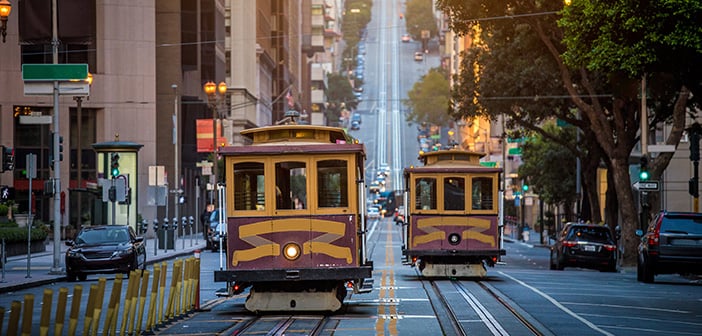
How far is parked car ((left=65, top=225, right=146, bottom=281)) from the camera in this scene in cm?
3525

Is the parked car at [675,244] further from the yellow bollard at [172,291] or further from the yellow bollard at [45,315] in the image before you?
the yellow bollard at [45,315]

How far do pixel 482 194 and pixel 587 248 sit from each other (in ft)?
34.7

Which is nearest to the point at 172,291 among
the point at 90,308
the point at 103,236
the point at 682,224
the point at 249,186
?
the point at 249,186

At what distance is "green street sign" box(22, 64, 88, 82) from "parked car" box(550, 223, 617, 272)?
16072 mm

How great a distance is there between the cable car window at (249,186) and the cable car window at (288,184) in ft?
0.87

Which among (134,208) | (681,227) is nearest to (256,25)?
(134,208)

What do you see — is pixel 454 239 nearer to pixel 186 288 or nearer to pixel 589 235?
pixel 589 235

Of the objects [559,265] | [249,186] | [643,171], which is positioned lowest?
[559,265]

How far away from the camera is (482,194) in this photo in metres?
33.2

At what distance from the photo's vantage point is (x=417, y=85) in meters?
198

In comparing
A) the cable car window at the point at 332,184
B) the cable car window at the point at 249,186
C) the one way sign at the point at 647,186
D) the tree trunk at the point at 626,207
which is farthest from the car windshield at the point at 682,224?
the cable car window at the point at 249,186

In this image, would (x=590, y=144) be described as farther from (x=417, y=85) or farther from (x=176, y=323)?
(x=417, y=85)

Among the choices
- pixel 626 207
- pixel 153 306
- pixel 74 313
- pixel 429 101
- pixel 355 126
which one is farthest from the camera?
pixel 429 101

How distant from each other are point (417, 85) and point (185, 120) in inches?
4466
